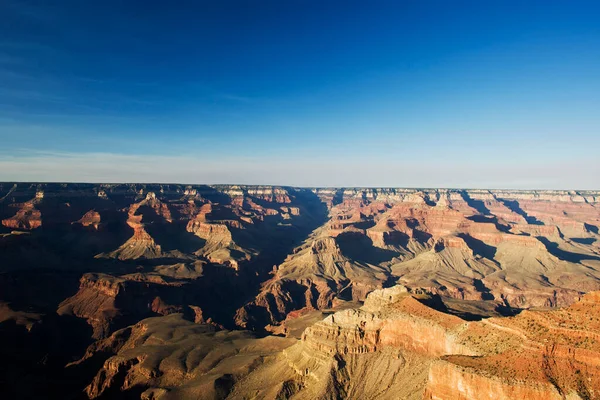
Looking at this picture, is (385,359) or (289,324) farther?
(289,324)

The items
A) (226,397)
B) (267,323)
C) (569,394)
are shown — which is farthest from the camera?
(267,323)

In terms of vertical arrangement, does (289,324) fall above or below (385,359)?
below

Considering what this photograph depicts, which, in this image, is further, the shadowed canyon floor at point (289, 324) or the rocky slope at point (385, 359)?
the shadowed canyon floor at point (289, 324)

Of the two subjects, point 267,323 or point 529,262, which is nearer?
point 267,323

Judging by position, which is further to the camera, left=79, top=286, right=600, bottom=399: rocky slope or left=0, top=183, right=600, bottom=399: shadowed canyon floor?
left=0, top=183, right=600, bottom=399: shadowed canyon floor

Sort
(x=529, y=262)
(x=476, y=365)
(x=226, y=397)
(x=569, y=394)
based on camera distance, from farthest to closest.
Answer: (x=529, y=262)
(x=226, y=397)
(x=476, y=365)
(x=569, y=394)

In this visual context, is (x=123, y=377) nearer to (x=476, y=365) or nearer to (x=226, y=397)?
(x=226, y=397)

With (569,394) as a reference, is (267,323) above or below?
below

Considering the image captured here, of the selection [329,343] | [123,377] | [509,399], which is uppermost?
[509,399]


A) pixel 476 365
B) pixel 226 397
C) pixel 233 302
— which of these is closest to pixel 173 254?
pixel 233 302

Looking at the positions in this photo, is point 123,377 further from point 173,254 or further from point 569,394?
point 173,254

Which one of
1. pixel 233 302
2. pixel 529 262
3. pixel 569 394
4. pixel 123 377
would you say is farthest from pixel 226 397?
pixel 529 262
